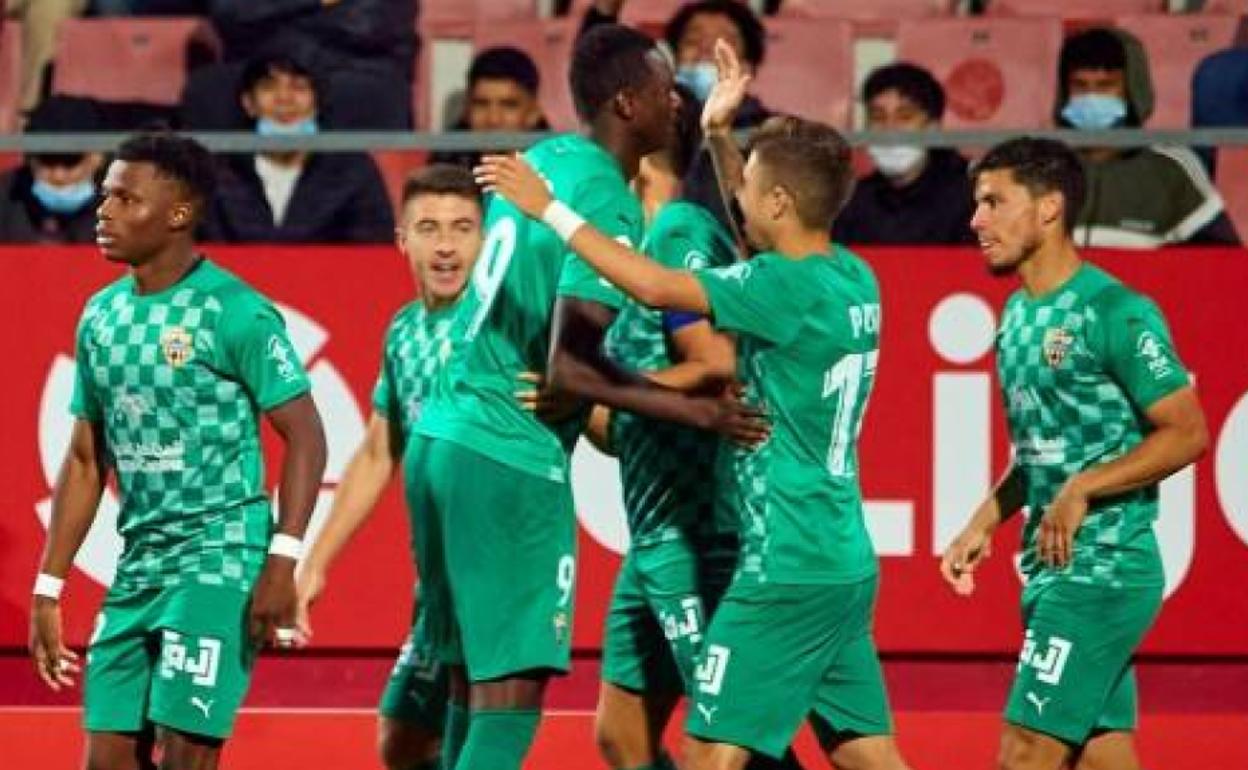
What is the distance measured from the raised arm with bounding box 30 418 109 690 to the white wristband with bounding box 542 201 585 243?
4.46 ft

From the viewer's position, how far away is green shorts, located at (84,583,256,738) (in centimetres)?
730

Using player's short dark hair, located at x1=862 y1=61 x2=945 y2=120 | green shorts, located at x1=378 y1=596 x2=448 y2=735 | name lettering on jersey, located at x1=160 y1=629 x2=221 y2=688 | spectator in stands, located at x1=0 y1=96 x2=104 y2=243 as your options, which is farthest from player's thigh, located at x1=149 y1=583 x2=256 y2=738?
player's short dark hair, located at x1=862 y1=61 x2=945 y2=120

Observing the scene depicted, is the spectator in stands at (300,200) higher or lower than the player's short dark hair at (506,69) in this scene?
lower

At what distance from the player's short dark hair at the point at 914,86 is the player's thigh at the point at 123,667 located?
5.23 metres

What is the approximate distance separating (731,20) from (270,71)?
1833 mm

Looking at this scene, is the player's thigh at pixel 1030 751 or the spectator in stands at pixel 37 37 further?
the spectator in stands at pixel 37 37

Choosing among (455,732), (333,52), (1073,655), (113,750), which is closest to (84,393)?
(113,750)

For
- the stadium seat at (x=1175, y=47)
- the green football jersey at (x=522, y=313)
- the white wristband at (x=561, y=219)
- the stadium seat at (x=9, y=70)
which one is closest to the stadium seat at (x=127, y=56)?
the stadium seat at (x=9, y=70)

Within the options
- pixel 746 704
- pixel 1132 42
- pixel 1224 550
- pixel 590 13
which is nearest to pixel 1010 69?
pixel 1132 42

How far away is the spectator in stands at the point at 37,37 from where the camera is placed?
13.5m

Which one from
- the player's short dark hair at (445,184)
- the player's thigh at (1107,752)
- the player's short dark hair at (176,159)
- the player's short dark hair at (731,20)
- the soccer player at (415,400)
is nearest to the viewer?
the player's short dark hair at (176,159)

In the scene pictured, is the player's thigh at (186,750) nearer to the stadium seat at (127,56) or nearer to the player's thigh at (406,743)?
the player's thigh at (406,743)

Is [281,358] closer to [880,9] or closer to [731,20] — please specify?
[731,20]

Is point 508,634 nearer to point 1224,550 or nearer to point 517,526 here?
point 517,526
